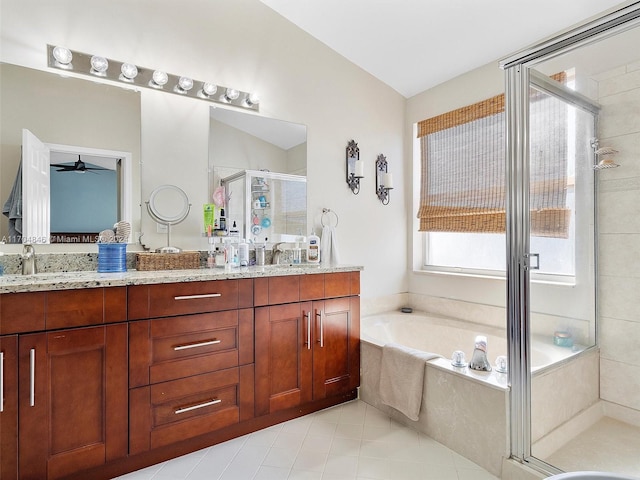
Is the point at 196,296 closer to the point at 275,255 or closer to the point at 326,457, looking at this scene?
the point at 275,255

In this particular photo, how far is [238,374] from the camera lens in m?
1.90

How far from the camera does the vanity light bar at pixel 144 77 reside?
1914 millimetres

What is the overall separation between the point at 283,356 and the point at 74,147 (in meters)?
1.62

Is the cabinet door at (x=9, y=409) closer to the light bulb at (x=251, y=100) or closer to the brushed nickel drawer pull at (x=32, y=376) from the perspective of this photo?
the brushed nickel drawer pull at (x=32, y=376)

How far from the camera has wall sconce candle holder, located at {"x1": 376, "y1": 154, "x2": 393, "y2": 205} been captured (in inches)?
122

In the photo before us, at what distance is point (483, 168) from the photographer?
9.03 feet

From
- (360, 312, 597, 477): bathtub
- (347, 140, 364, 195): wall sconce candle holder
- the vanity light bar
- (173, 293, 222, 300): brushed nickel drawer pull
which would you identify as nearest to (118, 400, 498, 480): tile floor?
(360, 312, 597, 477): bathtub

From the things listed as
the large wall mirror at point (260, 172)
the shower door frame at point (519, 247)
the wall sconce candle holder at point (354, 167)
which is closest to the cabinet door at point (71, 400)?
the large wall mirror at point (260, 172)

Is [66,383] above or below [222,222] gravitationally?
below

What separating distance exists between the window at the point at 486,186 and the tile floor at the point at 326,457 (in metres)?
1.10

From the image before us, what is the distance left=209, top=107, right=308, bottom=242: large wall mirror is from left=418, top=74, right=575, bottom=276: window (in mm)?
1182

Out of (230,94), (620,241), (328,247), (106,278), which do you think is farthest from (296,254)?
(620,241)

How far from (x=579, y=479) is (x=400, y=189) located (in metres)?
2.55

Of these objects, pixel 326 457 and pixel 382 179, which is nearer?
pixel 326 457
